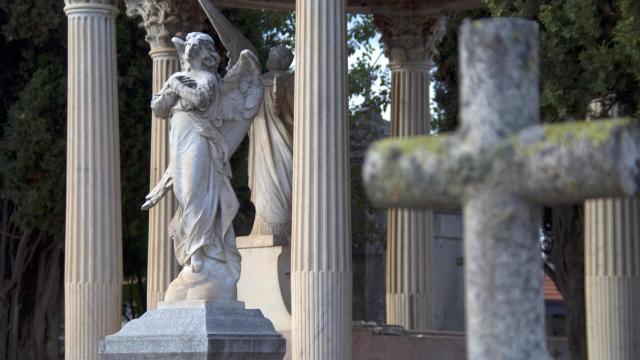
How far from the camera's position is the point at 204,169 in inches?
587

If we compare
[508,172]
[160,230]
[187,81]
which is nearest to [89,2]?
[160,230]

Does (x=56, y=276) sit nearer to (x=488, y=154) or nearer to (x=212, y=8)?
(x=212, y=8)

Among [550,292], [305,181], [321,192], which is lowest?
[550,292]

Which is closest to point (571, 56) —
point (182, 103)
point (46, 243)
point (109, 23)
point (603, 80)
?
point (603, 80)

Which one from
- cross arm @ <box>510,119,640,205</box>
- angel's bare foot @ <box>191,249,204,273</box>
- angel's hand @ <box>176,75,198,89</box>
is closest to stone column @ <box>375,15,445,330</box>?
angel's hand @ <box>176,75,198,89</box>

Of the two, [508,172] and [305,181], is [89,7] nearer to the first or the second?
[305,181]

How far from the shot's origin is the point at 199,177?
1481 centimetres

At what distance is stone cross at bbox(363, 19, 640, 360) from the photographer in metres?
5.14

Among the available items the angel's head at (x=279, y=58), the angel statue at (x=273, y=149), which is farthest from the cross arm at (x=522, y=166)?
the angel's head at (x=279, y=58)

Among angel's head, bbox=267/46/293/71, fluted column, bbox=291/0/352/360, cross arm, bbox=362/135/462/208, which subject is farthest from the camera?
angel's head, bbox=267/46/293/71

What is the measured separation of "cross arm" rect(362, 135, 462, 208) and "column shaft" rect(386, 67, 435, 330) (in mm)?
19197

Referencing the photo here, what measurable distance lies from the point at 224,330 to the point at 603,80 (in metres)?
5.53

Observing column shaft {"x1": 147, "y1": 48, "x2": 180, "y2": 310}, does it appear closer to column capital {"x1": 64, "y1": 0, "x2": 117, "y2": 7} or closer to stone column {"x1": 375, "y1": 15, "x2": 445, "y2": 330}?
column capital {"x1": 64, "y1": 0, "x2": 117, "y2": 7}

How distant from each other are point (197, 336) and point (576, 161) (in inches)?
352
